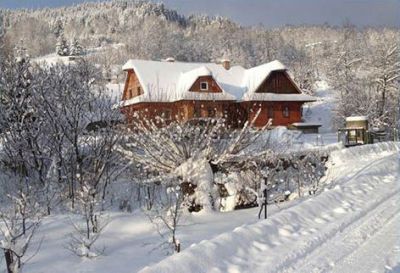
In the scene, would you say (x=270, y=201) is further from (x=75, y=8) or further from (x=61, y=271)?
(x=75, y=8)

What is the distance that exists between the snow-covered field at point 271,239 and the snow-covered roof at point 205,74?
24.0m

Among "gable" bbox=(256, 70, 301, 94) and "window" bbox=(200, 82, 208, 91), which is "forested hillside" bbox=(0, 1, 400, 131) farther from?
"window" bbox=(200, 82, 208, 91)

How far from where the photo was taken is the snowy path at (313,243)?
6082 mm

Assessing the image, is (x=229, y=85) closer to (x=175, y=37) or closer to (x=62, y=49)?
(x=62, y=49)

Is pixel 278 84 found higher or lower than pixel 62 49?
lower

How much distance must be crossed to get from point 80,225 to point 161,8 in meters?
112

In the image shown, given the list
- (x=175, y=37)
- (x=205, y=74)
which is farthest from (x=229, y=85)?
(x=175, y=37)

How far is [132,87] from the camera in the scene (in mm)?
39125

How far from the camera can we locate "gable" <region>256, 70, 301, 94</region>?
3844 cm

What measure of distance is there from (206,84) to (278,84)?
644 centimetres

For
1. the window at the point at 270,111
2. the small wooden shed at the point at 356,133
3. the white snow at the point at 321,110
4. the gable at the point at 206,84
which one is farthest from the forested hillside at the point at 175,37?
the small wooden shed at the point at 356,133

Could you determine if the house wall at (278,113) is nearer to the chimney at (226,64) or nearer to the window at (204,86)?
the window at (204,86)

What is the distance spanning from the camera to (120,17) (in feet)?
415

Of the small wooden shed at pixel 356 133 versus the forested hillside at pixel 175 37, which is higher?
the forested hillside at pixel 175 37
